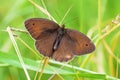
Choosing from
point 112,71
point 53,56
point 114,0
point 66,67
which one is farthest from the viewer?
point 114,0

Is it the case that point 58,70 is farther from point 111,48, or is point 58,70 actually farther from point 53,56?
point 111,48

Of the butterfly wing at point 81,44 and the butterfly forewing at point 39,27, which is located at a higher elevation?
the butterfly forewing at point 39,27

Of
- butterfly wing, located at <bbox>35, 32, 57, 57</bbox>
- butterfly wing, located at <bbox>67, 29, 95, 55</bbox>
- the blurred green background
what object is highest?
butterfly wing, located at <bbox>35, 32, 57, 57</bbox>

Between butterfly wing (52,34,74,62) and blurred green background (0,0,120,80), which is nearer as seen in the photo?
butterfly wing (52,34,74,62)

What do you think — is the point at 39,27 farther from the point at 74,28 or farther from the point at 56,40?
the point at 74,28

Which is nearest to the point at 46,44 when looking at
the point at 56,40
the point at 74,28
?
the point at 56,40

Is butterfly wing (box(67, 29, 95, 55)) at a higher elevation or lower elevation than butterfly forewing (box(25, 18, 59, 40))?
lower

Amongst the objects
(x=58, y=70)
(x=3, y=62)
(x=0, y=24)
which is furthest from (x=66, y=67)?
(x=0, y=24)
